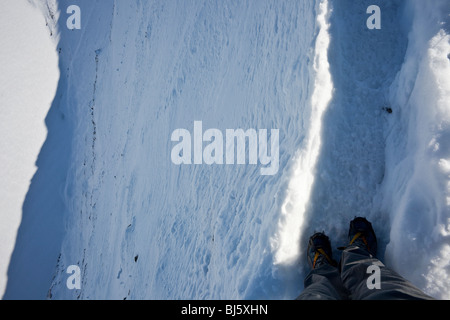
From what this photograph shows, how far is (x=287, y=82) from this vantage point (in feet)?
9.14

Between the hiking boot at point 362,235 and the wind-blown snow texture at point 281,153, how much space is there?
0.10m

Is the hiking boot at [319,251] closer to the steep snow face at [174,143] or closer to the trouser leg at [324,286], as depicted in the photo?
the trouser leg at [324,286]

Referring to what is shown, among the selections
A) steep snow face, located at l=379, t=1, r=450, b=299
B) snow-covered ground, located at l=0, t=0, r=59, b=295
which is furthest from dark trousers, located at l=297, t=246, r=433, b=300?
snow-covered ground, located at l=0, t=0, r=59, b=295

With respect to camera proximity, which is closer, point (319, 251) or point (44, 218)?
point (319, 251)

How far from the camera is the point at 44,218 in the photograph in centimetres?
673

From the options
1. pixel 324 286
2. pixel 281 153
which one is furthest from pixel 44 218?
pixel 324 286

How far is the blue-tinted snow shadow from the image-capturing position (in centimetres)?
629

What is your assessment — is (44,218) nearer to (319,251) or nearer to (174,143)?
(174,143)

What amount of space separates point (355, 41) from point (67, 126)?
7.23 metres

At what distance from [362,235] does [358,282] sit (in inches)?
15.8

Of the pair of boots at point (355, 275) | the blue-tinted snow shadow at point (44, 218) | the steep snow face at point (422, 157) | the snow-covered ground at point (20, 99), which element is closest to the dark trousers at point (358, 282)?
the pair of boots at point (355, 275)

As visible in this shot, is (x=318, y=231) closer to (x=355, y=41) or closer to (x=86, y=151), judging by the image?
(x=355, y=41)

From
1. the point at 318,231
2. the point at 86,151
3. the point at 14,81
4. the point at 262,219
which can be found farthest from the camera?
the point at 14,81

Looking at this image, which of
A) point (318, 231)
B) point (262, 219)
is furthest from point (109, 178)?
point (318, 231)
